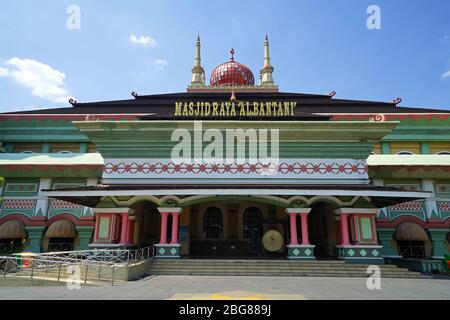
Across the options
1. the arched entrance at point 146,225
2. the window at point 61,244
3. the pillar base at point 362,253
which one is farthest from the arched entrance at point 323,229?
the window at point 61,244

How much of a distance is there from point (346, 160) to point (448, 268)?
329 inches

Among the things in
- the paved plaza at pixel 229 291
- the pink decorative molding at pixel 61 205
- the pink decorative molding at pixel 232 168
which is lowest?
the paved plaza at pixel 229 291

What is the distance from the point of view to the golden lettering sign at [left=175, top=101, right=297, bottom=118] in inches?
774

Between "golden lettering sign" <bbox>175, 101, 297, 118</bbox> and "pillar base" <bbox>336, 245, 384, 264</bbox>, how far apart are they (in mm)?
8870

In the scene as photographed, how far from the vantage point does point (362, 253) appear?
16.7 metres

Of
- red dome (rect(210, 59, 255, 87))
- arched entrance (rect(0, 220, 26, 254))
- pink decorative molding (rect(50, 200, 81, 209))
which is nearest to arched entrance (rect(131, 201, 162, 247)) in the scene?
pink decorative molding (rect(50, 200, 81, 209))

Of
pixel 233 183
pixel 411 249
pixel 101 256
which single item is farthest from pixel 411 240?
pixel 101 256

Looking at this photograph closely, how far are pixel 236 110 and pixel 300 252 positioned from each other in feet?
33.0

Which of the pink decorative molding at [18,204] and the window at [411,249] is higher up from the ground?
the pink decorative molding at [18,204]

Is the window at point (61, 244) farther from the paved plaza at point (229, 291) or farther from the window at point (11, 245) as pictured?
the paved plaza at point (229, 291)

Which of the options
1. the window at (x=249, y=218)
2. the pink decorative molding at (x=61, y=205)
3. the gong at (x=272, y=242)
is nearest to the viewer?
the gong at (x=272, y=242)

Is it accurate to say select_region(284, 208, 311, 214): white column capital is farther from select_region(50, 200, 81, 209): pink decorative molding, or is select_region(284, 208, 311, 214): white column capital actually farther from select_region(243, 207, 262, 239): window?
select_region(50, 200, 81, 209): pink decorative molding

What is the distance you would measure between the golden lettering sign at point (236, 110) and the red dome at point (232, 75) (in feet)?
51.8

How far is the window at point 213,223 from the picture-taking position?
2291cm
